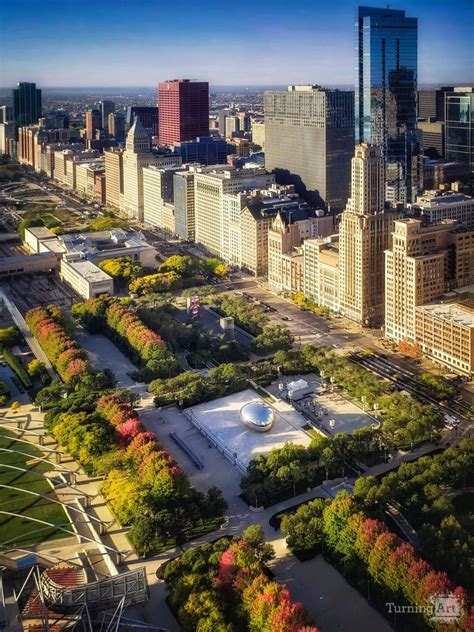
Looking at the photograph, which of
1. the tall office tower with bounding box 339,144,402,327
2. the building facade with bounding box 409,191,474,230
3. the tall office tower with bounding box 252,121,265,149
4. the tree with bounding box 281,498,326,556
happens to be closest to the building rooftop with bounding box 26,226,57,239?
the tall office tower with bounding box 339,144,402,327

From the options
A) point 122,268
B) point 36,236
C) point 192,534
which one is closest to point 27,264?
point 36,236

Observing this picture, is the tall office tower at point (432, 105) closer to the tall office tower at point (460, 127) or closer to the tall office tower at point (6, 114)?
the tall office tower at point (460, 127)

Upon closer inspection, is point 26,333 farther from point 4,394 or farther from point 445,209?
point 445,209

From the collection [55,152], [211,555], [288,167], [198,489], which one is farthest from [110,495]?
[55,152]

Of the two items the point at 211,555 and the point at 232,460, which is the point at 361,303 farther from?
the point at 211,555

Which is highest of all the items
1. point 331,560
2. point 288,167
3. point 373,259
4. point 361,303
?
point 288,167
